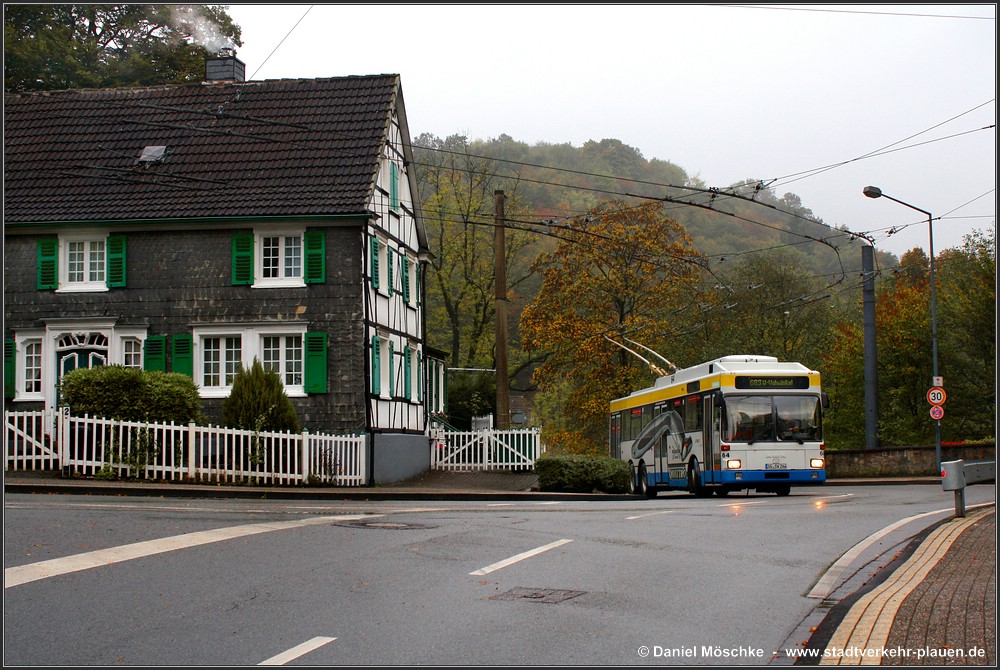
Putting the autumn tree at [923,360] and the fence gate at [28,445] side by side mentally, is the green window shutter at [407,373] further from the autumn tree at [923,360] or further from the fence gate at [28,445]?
the autumn tree at [923,360]

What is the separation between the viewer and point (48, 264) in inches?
1224

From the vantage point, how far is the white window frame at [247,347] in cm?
3006

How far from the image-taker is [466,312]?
61.6 meters

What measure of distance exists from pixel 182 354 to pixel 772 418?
1511 cm


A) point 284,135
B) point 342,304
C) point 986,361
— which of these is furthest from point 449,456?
point 986,361

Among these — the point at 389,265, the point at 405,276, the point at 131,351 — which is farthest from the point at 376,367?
the point at 131,351

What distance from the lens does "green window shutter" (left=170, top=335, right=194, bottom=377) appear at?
30234mm

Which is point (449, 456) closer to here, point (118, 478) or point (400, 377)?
point (400, 377)

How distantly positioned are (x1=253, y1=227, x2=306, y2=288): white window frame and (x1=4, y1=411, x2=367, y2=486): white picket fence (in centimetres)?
537

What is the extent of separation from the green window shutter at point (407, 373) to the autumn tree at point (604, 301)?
12986 millimetres

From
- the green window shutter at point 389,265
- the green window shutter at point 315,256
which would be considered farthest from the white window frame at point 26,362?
the green window shutter at point 389,265

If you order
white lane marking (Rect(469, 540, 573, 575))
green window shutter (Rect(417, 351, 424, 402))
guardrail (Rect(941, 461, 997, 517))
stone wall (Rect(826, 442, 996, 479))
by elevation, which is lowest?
stone wall (Rect(826, 442, 996, 479))

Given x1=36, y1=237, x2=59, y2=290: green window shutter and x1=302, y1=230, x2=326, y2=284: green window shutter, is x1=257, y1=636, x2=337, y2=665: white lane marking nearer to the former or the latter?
x1=302, y1=230, x2=326, y2=284: green window shutter

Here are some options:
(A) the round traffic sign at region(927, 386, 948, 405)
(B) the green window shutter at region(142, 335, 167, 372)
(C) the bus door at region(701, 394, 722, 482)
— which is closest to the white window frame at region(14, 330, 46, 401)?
(B) the green window shutter at region(142, 335, 167, 372)
